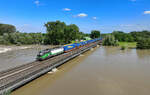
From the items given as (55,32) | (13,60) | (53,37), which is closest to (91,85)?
(13,60)

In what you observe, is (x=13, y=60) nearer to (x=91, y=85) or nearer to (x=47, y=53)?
(x=47, y=53)

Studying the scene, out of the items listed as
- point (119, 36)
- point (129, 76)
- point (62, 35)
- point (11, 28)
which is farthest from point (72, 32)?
point (11, 28)

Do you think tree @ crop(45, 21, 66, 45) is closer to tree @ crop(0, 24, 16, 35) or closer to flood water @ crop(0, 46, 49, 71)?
flood water @ crop(0, 46, 49, 71)

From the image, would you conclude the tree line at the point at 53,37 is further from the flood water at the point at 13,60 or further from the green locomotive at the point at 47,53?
the green locomotive at the point at 47,53

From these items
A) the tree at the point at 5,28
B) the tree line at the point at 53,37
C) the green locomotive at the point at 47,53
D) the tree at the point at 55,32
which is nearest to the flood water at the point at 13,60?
the green locomotive at the point at 47,53

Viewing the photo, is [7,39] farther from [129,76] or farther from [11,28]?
[129,76]

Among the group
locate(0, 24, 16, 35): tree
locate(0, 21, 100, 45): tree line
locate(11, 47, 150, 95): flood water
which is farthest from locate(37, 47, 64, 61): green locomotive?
locate(0, 24, 16, 35): tree

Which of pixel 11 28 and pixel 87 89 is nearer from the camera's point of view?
pixel 87 89

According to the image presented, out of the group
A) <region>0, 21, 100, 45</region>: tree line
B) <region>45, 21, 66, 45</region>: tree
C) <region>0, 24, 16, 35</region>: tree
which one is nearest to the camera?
<region>45, 21, 66, 45</region>: tree

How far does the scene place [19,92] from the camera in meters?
11.4

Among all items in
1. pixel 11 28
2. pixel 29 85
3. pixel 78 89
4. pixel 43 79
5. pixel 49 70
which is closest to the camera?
pixel 78 89

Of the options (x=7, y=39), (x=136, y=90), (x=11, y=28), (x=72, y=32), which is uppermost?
(x=11, y=28)

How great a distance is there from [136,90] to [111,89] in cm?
296

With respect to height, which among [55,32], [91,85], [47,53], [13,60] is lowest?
[91,85]
